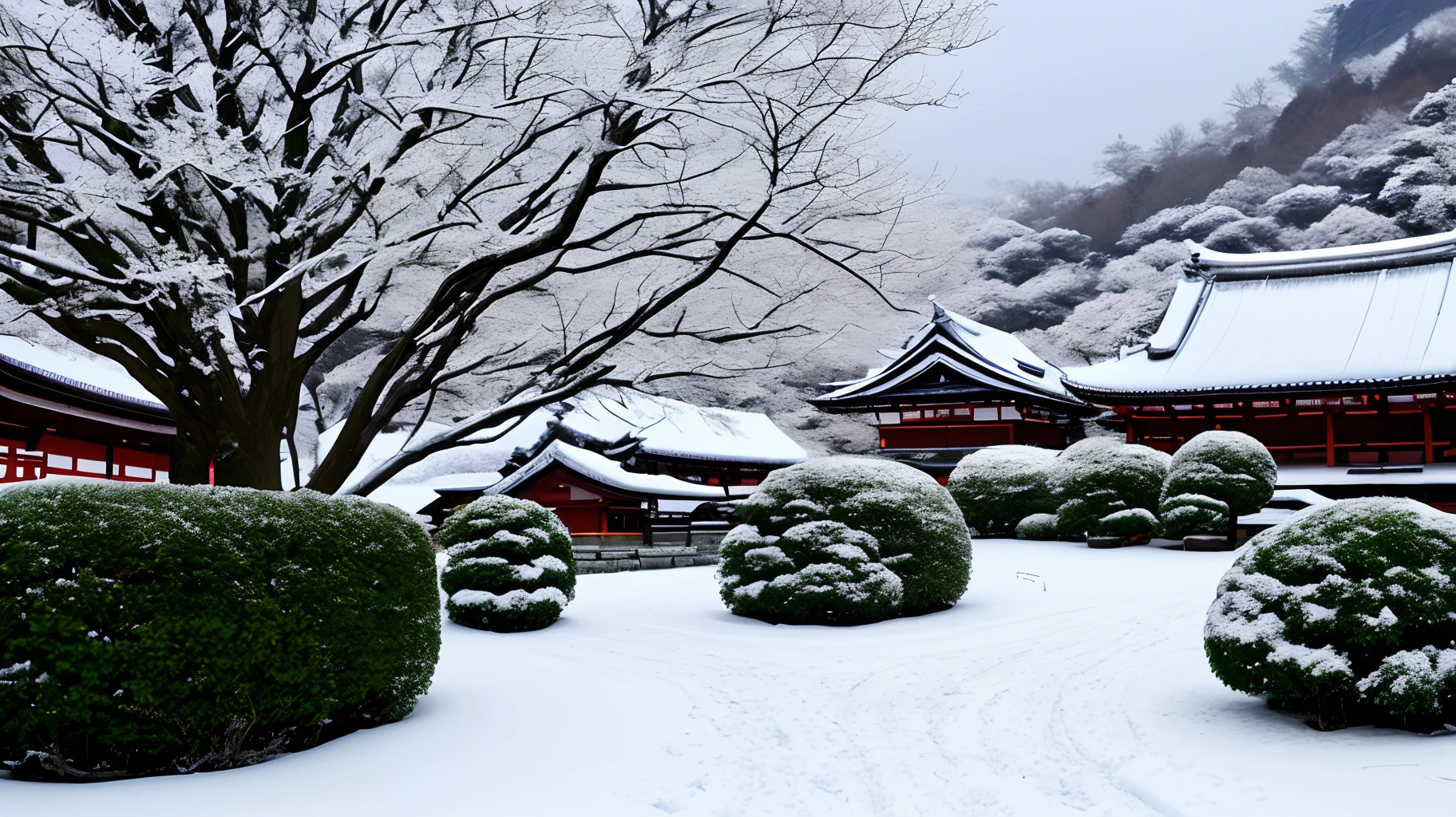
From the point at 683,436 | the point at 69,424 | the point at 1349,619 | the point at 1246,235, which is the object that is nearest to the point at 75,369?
the point at 69,424

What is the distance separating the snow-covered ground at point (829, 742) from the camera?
4.29m

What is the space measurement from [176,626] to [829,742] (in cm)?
357

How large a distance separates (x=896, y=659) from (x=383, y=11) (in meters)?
6.99

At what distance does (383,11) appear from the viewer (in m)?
7.92

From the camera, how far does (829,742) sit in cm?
569

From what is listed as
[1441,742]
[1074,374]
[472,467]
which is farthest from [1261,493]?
[472,467]

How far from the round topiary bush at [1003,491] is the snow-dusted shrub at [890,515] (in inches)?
345

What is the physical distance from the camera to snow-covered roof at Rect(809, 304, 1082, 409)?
25.6 m

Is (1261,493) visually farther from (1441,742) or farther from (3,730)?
(3,730)

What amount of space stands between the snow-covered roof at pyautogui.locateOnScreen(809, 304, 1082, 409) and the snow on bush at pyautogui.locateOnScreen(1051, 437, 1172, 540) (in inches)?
297

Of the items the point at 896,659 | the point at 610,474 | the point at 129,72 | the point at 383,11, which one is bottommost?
the point at 896,659

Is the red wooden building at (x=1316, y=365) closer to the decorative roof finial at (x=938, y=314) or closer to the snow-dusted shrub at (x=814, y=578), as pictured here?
the decorative roof finial at (x=938, y=314)

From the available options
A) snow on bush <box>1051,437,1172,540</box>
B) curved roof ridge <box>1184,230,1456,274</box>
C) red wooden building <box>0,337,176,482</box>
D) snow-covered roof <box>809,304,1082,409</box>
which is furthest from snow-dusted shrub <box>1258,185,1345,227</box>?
red wooden building <box>0,337,176,482</box>

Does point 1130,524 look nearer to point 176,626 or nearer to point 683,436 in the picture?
point 683,436
